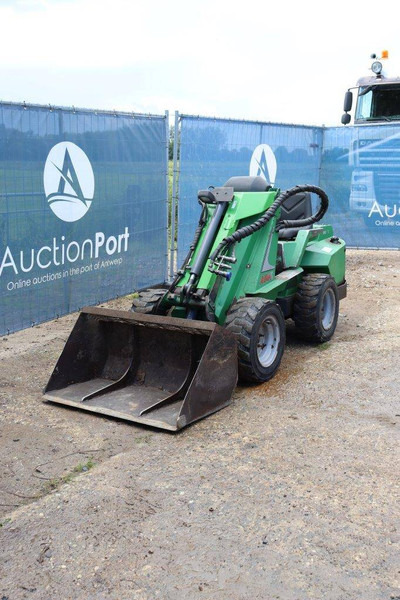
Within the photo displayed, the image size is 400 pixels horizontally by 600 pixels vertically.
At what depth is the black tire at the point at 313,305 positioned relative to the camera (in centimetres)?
677

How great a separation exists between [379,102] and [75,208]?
8.41 metres

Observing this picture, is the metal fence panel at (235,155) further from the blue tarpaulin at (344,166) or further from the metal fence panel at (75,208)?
the metal fence panel at (75,208)

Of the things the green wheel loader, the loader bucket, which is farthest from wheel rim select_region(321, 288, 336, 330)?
the loader bucket

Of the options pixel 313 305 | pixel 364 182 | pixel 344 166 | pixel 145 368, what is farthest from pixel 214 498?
pixel 344 166

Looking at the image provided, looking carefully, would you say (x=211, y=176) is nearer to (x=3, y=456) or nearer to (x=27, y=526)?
(x=3, y=456)

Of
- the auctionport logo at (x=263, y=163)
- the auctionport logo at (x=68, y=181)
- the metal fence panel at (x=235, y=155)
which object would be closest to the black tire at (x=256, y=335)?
the auctionport logo at (x=68, y=181)

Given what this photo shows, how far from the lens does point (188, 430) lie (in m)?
4.82

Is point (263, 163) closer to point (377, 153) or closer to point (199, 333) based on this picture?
point (377, 153)

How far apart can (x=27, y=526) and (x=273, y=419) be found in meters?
2.16

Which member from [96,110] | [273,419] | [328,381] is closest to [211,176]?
[96,110]

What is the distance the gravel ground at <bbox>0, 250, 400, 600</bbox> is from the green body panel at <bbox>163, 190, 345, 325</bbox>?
0.85m

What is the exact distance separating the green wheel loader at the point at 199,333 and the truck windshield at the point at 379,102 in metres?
7.56

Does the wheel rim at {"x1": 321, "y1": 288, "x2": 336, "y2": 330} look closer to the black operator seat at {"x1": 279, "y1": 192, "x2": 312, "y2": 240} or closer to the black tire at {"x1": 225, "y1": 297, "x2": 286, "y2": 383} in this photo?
the black operator seat at {"x1": 279, "y1": 192, "x2": 312, "y2": 240}

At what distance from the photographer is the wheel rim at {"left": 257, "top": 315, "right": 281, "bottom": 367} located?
589 centimetres
